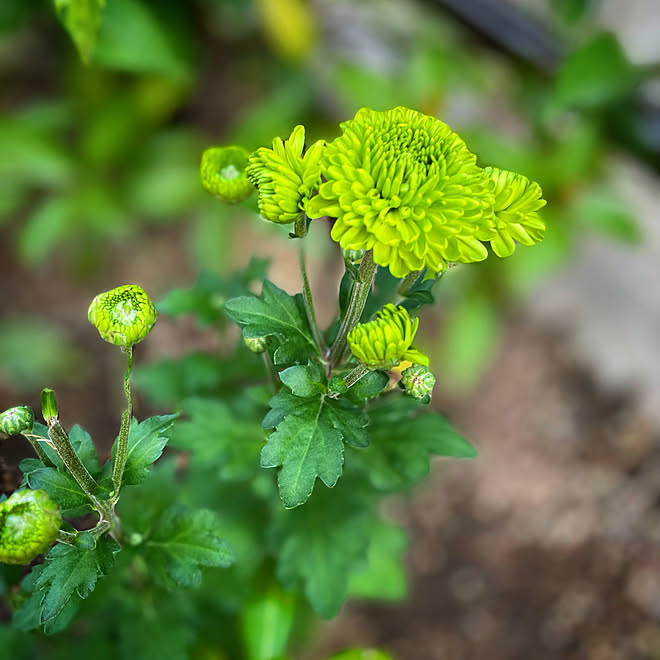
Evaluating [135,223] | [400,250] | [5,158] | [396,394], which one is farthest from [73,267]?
[400,250]

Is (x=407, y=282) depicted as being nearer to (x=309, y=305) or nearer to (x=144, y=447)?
(x=309, y=305)

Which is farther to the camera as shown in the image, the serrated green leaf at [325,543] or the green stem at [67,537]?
the serrated green leaf at [325,543]

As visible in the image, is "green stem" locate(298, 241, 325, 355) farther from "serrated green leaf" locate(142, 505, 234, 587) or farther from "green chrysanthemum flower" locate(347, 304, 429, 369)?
"serrated green leaf" locate(142, 505, 234, 587)

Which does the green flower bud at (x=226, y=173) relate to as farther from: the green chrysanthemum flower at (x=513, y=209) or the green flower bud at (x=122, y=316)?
the green chrysanthemum flower at (x=513, y=209)

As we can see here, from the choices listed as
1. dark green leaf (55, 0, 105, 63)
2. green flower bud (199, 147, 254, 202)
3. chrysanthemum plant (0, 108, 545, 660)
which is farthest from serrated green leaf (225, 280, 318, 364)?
dark green leaf (55, 0, 105, 63)

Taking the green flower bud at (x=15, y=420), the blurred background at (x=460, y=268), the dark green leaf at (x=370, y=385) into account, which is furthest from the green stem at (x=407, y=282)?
the blurred background at (x=460, y=268)

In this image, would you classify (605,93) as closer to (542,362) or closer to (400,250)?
(542,362)
